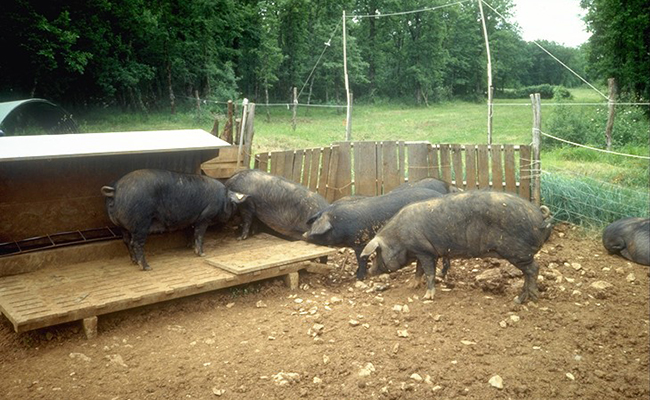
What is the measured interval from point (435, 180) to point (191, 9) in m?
21.0

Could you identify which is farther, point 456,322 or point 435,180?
point 435,180

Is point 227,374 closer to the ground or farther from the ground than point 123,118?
closer to the ground

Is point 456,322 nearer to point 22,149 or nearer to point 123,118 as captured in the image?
point 22,149

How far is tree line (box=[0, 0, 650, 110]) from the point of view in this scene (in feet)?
64.0

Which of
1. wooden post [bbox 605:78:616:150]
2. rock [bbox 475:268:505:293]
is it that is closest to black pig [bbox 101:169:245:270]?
rock [bbox 475:268:505:293]

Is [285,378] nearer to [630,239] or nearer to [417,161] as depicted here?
[630,239]

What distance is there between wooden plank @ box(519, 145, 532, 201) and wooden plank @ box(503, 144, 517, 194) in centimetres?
10

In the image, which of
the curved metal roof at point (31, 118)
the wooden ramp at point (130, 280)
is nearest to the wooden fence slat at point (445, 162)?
the wooden ramp at point (130, 280)

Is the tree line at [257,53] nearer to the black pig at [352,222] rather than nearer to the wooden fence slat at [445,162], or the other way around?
the wooden fence slat at [445,162]

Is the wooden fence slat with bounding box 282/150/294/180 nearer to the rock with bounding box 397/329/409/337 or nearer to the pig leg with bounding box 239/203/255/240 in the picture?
the pig leg with bounding box 239/203/255/240

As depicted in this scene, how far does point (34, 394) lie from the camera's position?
3838 millimetres

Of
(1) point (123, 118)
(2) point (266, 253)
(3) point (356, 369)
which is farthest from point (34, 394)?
(1) point (123, 118)

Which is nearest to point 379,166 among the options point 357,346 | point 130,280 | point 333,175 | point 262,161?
point 333,175

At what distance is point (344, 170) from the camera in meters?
8.95
